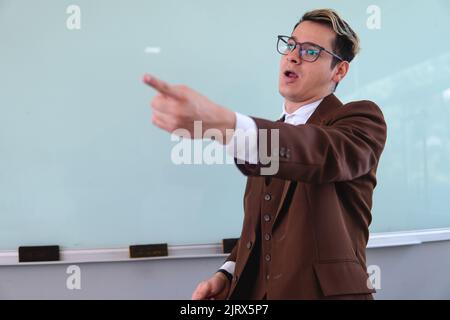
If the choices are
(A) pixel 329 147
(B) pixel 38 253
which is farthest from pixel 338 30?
(B) pixel 38 253

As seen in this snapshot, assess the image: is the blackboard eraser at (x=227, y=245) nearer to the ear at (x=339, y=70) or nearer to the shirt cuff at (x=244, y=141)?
the ear at (x=339, y=70)

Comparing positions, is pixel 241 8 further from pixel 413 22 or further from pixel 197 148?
pixel 413 22

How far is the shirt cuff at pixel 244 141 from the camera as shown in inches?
22.4

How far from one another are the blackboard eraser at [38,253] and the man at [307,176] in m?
0.71

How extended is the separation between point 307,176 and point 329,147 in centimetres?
6

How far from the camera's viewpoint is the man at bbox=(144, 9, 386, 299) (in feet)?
1.94

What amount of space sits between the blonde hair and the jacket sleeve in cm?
20

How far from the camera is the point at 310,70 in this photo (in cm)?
88

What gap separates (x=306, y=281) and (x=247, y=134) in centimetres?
33

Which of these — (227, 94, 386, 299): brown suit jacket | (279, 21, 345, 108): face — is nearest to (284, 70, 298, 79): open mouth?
(279, 21, 345, 108): face

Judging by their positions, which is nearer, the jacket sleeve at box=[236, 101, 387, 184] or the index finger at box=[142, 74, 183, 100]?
the index finger at box=[142, 74, 183, 100]

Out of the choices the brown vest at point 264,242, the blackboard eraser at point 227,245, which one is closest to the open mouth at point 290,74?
the brown vest at point 264,242

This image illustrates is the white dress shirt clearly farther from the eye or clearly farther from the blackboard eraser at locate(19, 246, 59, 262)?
the blackboard eraser at locate(19, 246, 59, 262)

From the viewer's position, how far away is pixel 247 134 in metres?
0.57
